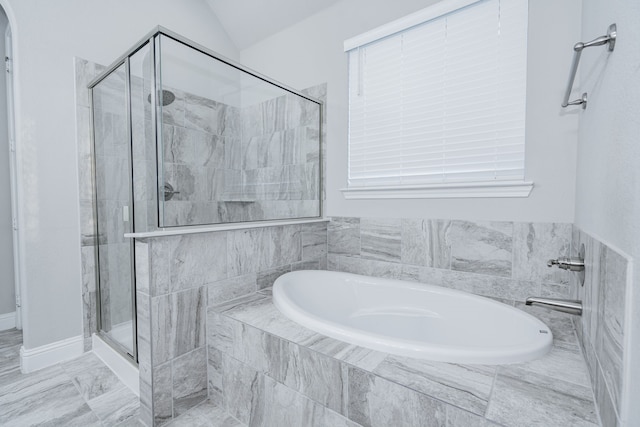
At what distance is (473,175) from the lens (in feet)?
5.54

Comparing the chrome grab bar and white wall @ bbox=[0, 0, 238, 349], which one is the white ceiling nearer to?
white wall @ bbox=[0, 0, 238, 349]

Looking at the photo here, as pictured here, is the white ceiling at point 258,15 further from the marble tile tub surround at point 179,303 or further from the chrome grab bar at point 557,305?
the chrome grab bar at point 557,305

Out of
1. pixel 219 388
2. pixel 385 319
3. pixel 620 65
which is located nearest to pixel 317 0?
pixel 620 65

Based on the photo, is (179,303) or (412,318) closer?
(179,303)

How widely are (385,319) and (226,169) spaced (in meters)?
1.65

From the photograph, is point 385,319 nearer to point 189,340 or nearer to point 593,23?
point 189,340

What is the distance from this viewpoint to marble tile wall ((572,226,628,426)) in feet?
1.91

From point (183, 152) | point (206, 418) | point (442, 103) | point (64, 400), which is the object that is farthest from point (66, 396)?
point (442, 103)

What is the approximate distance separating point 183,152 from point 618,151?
212 centimetres

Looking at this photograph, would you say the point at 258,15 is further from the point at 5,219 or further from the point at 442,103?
the point at 5,219

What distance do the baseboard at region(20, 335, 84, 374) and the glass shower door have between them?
0.16m

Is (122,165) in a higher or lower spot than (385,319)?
higher

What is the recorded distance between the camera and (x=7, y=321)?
7.60 feet

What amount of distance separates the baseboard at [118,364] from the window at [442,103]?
1.72 m
